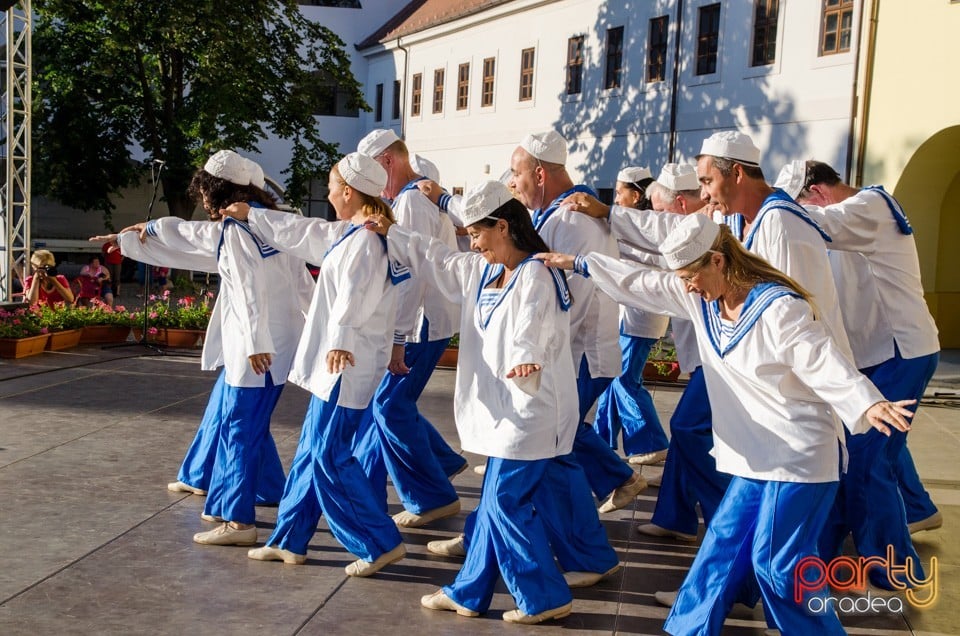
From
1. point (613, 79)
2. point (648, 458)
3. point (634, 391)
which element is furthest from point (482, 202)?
point (613, 79)

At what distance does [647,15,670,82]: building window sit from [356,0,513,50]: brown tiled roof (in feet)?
19.6

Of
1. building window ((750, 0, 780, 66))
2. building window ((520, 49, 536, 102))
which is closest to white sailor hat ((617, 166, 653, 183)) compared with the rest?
building window ((750, 0, 780, 66))

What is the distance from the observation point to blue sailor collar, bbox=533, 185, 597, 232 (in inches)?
251

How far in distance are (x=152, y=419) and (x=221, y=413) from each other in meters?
3.32

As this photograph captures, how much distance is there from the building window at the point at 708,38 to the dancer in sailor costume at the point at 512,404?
2122 centimetres

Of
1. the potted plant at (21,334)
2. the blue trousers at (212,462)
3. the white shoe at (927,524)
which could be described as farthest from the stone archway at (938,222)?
the blue trousers at (212,462)

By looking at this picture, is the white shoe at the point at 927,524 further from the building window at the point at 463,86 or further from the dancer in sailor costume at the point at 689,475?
the building window at the point at 463,86

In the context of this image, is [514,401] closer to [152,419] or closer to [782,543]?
[782,543]

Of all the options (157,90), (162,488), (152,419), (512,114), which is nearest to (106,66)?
(157,90)

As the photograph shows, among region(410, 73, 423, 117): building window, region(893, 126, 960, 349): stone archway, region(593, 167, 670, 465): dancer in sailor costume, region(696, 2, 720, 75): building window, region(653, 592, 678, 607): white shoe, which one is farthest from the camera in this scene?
region(410, 73, 423, 117): building window

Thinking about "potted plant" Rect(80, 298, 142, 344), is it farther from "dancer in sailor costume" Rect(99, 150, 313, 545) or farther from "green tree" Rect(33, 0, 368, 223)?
"green tree" Rect(33, 0, 368, 223)

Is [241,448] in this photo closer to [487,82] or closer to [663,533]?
[663,533]

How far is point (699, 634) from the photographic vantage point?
4617 mm

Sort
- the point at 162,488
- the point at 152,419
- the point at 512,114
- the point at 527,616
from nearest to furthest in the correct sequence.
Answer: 1. the point at 527,616
2. the point at 162,488
3. the point at 152,419
4. the point at 512,114
